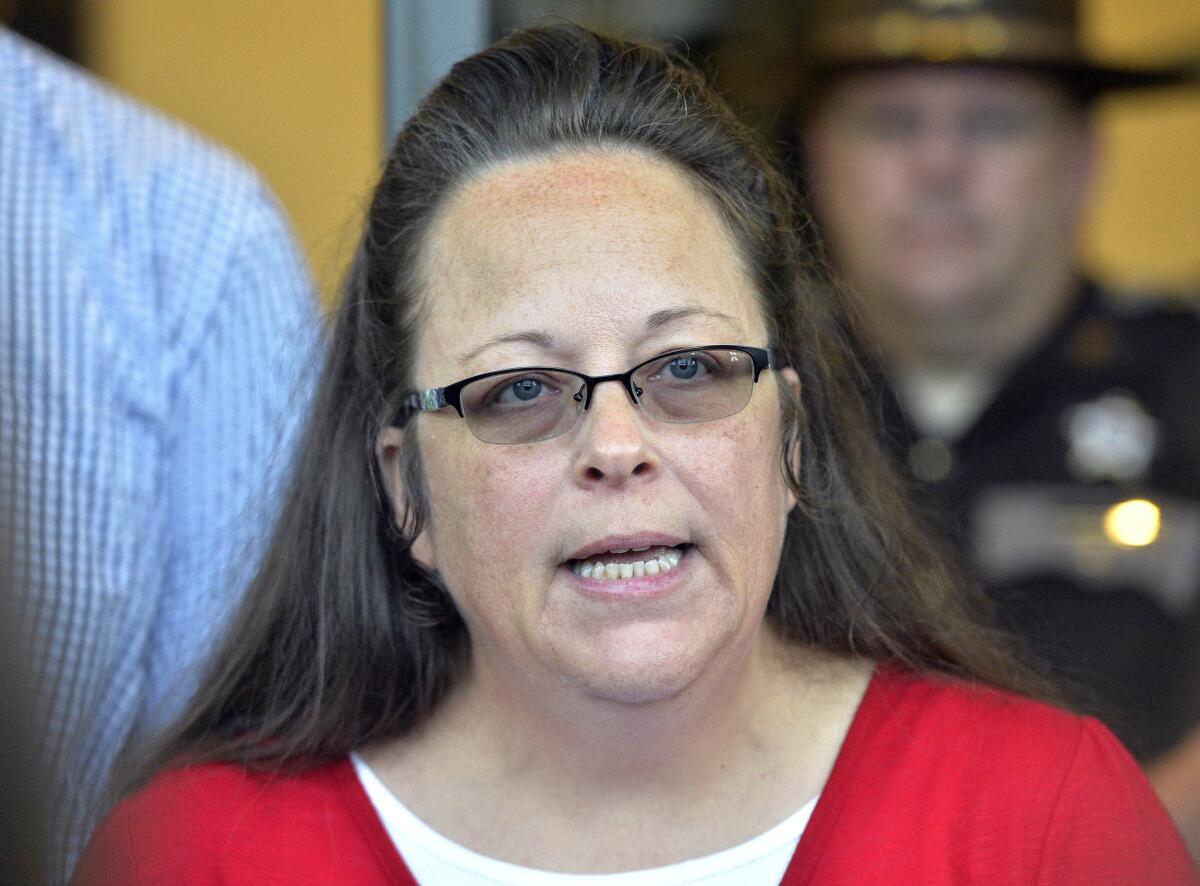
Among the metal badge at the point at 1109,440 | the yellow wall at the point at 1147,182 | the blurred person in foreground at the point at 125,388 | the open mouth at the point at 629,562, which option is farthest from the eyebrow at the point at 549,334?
A: the yellow wall at the point at 1147,182

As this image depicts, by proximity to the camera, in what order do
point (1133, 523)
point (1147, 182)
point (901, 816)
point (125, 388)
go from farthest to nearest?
1. point (1147, 182)
2. point (1133, 523)
3. point (125, 388)
4. point (901, 816)

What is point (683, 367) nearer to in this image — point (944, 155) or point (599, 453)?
point (599, 453)

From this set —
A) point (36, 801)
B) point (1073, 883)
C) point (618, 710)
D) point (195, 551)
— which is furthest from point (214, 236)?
point (36, 801)

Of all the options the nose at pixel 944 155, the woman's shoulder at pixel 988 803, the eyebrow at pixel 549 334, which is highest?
the nose at pixel 944 155

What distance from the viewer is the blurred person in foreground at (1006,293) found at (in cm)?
357

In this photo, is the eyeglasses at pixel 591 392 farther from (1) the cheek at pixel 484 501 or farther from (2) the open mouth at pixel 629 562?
(2) the open mouth at pixel 629 562

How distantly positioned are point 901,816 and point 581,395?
60 centimetres

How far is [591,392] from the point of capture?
1647 mm

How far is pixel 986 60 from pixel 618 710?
244 cm

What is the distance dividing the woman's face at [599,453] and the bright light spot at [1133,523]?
6.56 feet

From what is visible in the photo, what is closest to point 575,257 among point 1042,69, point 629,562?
point 629,562

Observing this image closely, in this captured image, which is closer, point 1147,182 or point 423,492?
point 423,492

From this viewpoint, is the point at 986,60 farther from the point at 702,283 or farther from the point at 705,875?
the point at 705,875

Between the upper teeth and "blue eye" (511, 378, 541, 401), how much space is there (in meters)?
0.19
